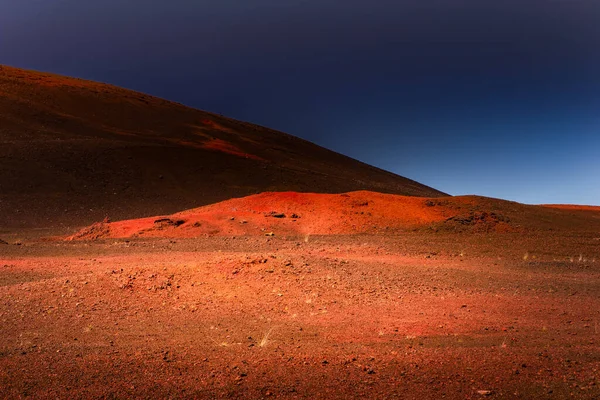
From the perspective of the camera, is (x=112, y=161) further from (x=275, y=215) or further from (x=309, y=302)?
(x=309, y=302)

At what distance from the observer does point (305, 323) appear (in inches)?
282

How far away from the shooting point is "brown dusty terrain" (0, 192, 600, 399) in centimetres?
462

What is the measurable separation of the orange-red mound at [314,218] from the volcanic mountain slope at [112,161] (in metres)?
8.37

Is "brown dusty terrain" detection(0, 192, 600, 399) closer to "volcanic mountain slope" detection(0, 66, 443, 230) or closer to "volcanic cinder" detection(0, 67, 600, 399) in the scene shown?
"volcanic cinder" detection(0, 67, 600, 399)

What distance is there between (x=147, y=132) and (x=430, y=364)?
52565mm

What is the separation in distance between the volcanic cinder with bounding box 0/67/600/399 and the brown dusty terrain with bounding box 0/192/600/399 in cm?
3

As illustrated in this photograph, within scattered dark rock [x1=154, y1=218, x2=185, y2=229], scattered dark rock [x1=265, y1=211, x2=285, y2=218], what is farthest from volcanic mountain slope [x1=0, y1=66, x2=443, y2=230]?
scattered dark rock [x1=265, y1=211, x2=285, y2=218]

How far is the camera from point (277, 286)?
9.31 metres

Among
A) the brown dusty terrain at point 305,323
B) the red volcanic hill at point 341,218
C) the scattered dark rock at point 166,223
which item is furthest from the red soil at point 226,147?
the brown dusty terrain at point 305,323

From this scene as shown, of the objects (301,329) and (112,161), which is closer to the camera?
(301,329)

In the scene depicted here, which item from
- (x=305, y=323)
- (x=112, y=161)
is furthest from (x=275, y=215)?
(x=112, y=161)

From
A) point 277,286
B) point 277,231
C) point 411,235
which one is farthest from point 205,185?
point 277,286

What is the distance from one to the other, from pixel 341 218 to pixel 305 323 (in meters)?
15.2

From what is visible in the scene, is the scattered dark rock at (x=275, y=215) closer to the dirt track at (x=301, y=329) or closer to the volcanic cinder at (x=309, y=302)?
the volcanic cinder at (x=309, y=302)
